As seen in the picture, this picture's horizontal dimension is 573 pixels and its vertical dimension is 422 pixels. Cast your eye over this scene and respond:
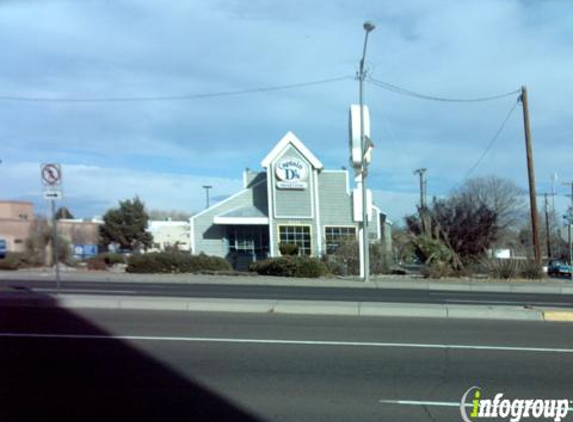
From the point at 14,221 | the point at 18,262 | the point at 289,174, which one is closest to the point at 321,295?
the point at 289,174

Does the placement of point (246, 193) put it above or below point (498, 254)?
above

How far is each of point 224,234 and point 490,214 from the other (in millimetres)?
16241

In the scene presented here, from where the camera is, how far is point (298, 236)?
3462cm

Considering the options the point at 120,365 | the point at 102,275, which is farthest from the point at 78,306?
the point at 102,275

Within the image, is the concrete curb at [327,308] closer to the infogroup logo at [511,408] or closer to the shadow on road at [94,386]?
the shadow on road at [94,386]

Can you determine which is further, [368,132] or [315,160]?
[315,160]

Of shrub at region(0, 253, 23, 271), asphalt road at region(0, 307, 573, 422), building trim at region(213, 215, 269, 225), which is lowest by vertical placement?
asphalt road at region(0, 307, 573, 422)

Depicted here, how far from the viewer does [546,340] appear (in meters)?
9.00

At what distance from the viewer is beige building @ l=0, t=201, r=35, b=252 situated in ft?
202

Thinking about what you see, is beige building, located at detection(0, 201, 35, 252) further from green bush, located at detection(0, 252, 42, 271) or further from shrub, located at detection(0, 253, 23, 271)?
shrub, located at detection(0, 253, 23, 271)

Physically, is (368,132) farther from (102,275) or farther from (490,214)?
(102,275)

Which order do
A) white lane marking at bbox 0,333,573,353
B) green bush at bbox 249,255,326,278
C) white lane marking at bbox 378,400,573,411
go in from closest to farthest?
white lane marking at bbox 378,400,573,411, white lane marking at bbox 0,333,573,353, green bush at bbox 249,255,326,278

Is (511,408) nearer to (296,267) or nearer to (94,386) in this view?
(94,386)

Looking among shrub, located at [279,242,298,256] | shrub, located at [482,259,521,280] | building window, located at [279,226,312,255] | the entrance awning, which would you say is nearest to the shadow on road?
shrub, located at [482,259,521,280]
